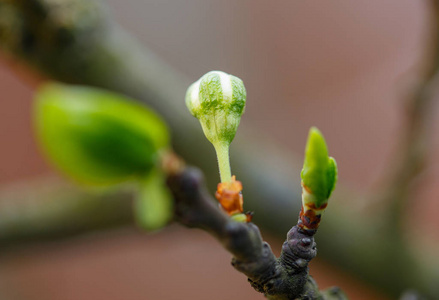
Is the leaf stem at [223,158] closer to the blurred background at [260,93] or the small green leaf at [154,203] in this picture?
the small green leaf at [154,203]

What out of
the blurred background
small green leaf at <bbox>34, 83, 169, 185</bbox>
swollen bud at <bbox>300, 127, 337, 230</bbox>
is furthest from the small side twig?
the blurred background

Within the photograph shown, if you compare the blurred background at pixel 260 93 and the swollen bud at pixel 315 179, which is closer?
the swollen bud at pixel 315 179

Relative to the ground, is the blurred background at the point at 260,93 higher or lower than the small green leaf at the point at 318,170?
higher

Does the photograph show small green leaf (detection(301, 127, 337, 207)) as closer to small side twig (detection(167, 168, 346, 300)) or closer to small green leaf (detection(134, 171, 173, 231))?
small side twig (detection(167, 168, 346, 300))

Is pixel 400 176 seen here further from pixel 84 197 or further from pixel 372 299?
pixel 84 197

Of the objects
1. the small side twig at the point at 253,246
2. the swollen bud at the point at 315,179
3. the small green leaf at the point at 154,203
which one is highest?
A: the small green leaf at the point at 154,203

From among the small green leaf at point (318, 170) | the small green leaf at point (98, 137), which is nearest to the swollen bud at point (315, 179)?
the small green leaf at point (318, 170)

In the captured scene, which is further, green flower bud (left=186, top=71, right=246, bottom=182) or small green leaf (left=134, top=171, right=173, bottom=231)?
small green leaf (left=134, top=171, right=173, bottom=231)
